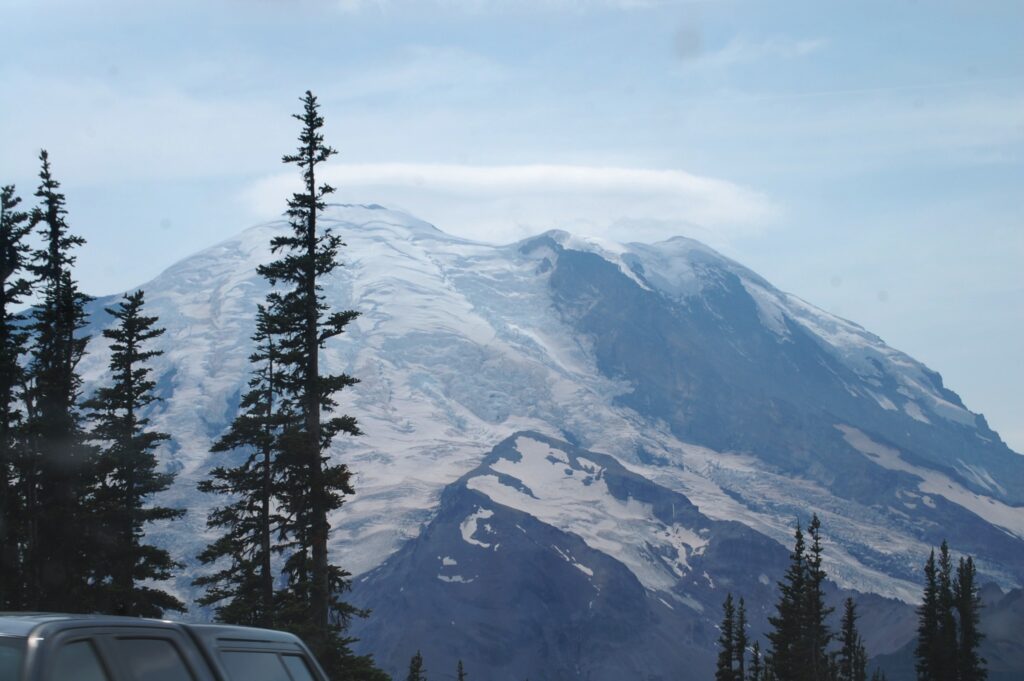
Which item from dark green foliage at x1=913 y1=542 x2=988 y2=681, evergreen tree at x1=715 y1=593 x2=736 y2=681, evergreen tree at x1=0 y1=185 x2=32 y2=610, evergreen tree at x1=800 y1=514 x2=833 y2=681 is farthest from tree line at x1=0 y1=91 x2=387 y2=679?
dark green foliage at x1=913 y1=542 x2=988 y2=681

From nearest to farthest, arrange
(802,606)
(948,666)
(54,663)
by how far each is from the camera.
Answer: (54,663)
(802,606)
(948,666)

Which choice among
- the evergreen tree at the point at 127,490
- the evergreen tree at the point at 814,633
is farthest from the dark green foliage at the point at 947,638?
the evergreen tree at the point at 127,490

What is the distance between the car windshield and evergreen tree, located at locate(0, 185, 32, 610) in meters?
30.5

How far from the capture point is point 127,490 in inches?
1628

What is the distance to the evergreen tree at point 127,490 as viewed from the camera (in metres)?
39.7

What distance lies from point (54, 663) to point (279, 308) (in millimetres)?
26838

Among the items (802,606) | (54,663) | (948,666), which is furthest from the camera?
(948,666)

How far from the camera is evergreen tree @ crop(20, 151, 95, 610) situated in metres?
38.2

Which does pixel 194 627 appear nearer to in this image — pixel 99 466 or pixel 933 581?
pixel 99 466

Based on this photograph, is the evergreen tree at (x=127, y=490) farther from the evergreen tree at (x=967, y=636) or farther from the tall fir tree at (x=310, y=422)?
the evergreen tree at (x=967, y=636)

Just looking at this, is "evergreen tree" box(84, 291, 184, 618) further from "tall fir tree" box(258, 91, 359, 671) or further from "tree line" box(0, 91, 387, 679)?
"tall fir tree" box(258, 91, 359, 671)

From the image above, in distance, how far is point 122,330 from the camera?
4266 centimetres

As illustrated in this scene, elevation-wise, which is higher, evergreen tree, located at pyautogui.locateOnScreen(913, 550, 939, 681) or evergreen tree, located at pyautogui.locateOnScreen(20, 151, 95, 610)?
evergreen tree, located at pyautogui.locateOnScreen(20, 151, 95, 610)

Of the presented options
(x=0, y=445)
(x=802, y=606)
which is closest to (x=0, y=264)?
(x=0, y=445)
